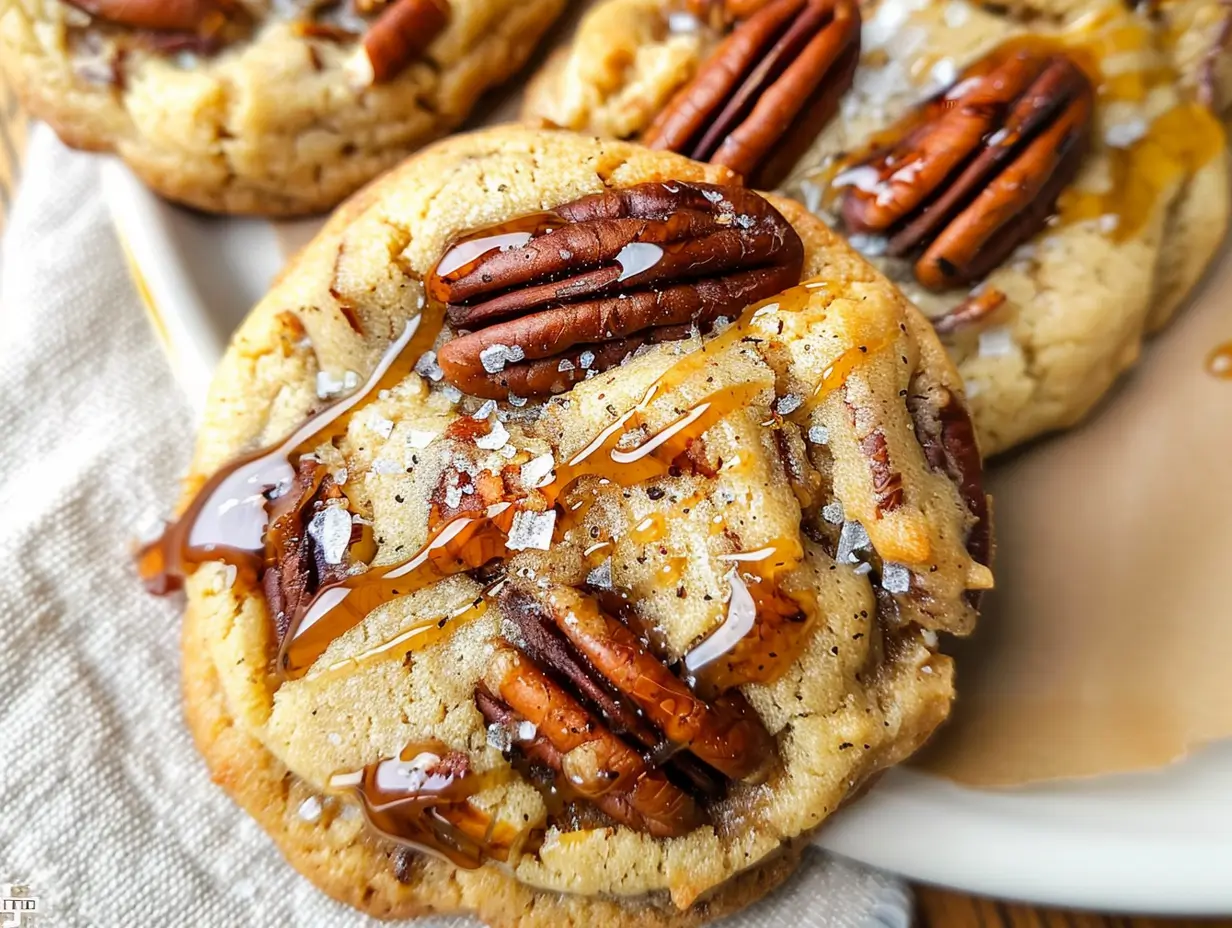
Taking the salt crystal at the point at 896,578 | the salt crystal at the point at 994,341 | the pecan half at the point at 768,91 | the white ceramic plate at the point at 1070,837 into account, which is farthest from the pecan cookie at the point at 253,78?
the white ceramic plate at the point at 1070,837

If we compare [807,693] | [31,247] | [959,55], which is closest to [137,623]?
[31,247]

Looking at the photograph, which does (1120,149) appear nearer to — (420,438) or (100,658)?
(420,438)

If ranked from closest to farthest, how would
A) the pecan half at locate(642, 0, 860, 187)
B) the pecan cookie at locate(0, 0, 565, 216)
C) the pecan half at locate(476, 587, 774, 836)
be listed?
the pecan half at locate(476, 587, 774, 836) → the pecan half at locate(642, 0, 860, 187) → the pecan cookie at locate(0, 0, 565, 216)

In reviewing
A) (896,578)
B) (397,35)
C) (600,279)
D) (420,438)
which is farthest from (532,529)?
(397,35)

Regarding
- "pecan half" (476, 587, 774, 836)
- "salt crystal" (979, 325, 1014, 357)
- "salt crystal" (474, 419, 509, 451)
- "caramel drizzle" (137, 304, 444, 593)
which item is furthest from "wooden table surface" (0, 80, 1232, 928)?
"caramel drizzle" (137, 304, 444, 593)

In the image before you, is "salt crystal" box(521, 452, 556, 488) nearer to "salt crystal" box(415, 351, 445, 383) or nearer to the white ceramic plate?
"salt crystal" box(415, 351, 445, 383)

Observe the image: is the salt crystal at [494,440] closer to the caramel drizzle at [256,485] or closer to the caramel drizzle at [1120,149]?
the caramel drizzle at [256,485]
